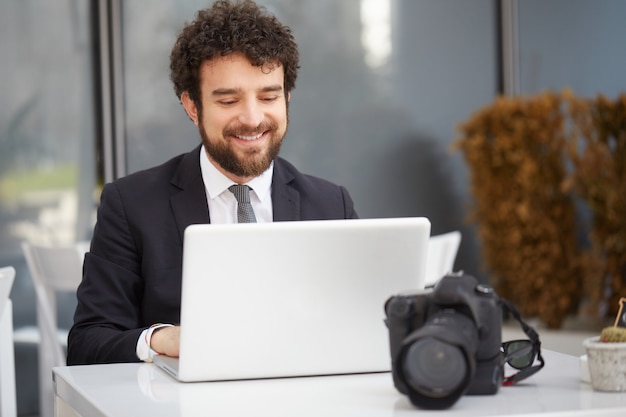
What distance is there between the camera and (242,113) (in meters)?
2.15

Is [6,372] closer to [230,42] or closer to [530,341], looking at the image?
[230,42]

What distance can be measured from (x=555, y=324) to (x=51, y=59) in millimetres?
3141

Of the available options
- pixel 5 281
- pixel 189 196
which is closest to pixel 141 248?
pixel 189 196

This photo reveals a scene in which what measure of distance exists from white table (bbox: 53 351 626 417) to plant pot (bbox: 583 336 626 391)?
0.02 m

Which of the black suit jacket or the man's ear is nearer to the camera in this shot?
the black suit jacket

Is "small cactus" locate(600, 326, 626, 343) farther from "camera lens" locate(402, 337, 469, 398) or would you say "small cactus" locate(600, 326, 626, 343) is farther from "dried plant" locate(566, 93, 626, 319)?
"dried plant" locate(566, 93, 626, 319)

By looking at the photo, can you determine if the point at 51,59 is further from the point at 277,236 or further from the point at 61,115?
the point at 277,236

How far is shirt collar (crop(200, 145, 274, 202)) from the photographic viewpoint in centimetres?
225

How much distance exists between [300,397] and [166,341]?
40 cm

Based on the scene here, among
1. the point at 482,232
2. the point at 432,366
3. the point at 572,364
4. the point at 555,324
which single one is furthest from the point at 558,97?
the point at 432,366

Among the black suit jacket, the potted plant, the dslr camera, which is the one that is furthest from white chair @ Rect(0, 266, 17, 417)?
the potted plant

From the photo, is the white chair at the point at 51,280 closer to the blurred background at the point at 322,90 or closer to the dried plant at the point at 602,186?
the blurred background at the point at 322,90

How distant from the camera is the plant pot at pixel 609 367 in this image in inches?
55.7

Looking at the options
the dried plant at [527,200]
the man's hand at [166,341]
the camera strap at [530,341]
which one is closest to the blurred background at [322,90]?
the dried plant at [527,200]
